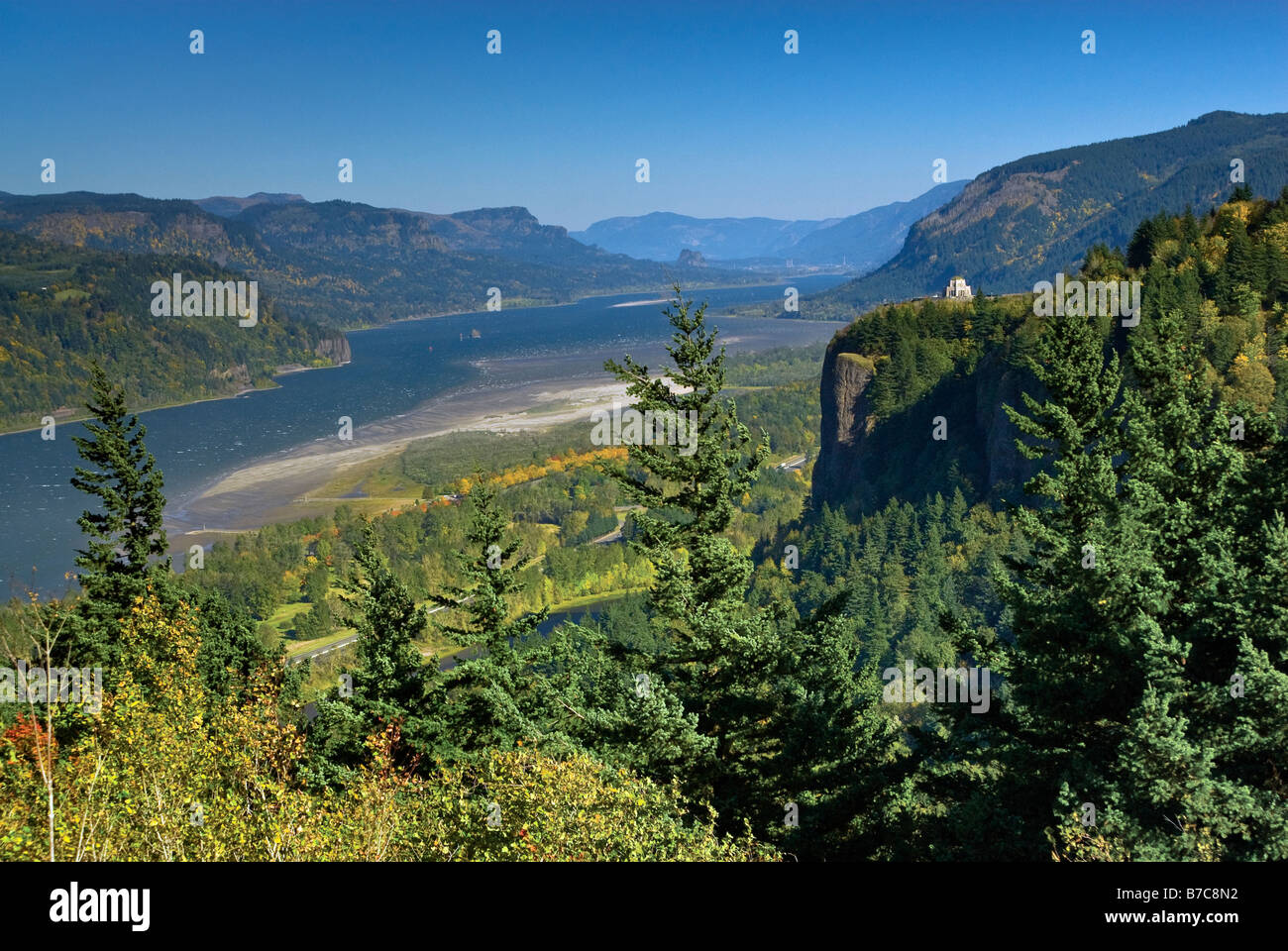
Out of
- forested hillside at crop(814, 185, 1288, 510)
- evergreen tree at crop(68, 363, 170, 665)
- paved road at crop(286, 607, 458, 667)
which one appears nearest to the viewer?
evergreen tree at crop(68, 363, 170, 665)

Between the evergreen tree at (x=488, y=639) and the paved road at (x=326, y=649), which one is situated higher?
the evergreen tree at (x=488, y=639)

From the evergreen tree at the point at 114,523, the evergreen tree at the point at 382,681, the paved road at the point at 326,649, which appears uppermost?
the evergreen tree at the point at 114,523

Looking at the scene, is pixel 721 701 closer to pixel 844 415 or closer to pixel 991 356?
pixel 991 356

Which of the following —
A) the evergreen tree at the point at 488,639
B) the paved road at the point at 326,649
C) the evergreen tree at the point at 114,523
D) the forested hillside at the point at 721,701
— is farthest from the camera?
the paved road at the point at 326,649

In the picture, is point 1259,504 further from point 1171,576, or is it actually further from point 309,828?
point 309,828

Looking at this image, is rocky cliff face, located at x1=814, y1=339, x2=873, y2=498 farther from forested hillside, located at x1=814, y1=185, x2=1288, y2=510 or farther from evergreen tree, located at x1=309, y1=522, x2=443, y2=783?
evergreen tree, located at x1=309, y1=522, x2=443, y2=783

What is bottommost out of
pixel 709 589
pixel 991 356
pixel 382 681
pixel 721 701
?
pixel 382 681

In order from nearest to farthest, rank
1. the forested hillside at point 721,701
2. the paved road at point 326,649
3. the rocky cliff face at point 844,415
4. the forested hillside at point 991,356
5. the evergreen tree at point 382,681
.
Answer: the forested hillside at point 721,701
the evergreen tree at point 382,681
the forested hillside at point 991,356
the paved road at point 326,649
the rocky cliff face at point 844,415

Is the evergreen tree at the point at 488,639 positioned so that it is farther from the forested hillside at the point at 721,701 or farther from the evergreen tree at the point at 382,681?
the evergreen tree at the point at 382,681

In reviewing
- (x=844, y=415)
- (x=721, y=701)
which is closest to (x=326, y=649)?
(x=844, y=415)

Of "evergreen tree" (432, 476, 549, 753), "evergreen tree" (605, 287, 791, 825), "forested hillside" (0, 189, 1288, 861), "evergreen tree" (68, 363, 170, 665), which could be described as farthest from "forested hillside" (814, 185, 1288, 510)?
"evergreen tree" (68, 363, 170, 665)

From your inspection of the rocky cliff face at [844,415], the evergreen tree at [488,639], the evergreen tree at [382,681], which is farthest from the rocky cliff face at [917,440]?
the evergreen tree at [382,681]

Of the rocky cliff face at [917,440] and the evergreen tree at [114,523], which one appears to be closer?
the evergreen tree at [114,523]
